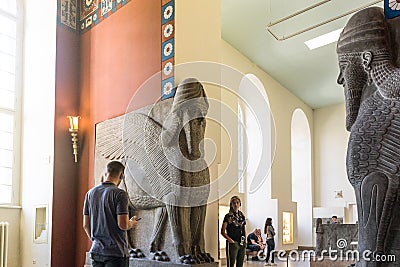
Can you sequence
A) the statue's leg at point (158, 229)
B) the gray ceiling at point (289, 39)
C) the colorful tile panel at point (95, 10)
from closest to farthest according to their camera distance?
the statue's leg at point (158, 229) < the colorful tile panel at point (95, 10) < the gray ceiling at point (289, 39)

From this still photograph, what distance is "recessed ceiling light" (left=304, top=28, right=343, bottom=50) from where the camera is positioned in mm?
11404

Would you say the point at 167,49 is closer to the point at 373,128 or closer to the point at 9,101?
the point at 9,101

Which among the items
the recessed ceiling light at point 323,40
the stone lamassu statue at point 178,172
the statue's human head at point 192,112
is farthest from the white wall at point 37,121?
the recessed ceiling light at point 323,40

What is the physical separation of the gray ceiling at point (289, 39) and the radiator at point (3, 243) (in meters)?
5.90

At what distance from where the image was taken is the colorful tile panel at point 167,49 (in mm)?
5328

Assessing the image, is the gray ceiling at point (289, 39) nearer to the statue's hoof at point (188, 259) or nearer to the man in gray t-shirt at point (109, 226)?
the statue's hoof at point (188, 259)

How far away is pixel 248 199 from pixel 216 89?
328 inches

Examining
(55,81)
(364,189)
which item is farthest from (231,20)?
(364,189)

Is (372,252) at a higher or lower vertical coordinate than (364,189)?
lower

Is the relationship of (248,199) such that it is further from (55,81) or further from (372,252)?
(372,252)

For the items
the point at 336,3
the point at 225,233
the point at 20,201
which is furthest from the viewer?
the point at 336,3

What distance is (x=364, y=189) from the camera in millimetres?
2268

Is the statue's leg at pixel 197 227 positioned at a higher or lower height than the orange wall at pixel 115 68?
lower

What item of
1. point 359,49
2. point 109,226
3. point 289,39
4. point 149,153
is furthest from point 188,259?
point 289,39
